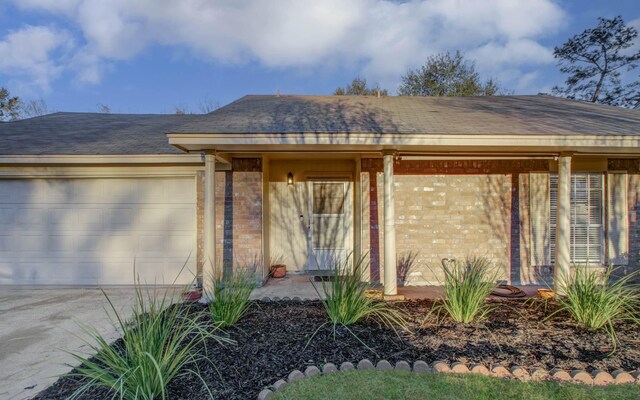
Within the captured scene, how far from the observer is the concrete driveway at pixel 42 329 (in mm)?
3236

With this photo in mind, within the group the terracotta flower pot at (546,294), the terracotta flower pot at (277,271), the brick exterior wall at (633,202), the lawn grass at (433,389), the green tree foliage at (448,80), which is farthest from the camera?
the green tree foliage at (448,80)

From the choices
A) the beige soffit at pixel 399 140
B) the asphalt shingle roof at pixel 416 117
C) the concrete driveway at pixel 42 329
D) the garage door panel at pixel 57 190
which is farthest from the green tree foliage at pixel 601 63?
the concrete driveway at pixel 42 329

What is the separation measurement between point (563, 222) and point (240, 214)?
18.2ft

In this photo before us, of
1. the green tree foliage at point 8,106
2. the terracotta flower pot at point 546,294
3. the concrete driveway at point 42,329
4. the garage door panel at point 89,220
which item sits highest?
the green tree foliage at point 8,106

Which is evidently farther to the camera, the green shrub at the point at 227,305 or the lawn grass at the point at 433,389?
the green shrub at the point at 227,305

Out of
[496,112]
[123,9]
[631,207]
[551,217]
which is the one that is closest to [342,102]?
[496,112]

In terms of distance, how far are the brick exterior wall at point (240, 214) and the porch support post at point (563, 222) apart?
5.09 meters

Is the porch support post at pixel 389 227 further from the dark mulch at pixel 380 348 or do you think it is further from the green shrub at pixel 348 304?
the green shrub at pixel 348 304

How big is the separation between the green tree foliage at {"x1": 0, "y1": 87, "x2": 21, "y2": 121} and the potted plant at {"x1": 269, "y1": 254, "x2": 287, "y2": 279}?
23.2 metres

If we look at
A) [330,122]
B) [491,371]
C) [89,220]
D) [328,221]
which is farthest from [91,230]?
[491,371]

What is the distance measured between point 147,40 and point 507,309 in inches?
646

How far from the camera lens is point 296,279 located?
712 centimetres

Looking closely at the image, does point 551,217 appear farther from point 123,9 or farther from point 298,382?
point 123,9

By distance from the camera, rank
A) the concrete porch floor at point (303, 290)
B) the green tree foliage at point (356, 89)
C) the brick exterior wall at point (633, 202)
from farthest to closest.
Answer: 1. the green tree foliage at point (356, 89)
2. the brick exterior wall at point (633, 202)
3. the concrete porch floor at point (303, 290)
